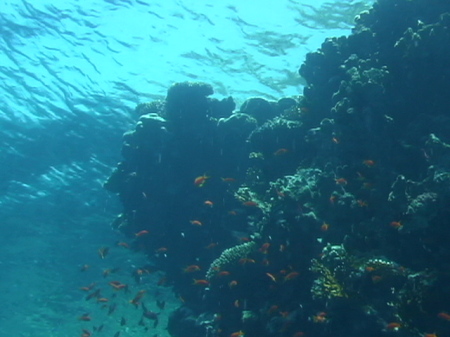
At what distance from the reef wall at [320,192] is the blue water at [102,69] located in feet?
8.34

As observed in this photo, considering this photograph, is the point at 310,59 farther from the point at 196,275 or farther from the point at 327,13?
the point at 196,275

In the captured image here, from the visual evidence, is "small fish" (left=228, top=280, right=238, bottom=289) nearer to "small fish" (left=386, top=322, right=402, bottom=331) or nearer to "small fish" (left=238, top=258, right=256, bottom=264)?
"small fish" (left=238, top=258, right=256, bottom=264)

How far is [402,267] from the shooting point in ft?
27.7

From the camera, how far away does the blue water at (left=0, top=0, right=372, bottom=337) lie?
14.7 metres

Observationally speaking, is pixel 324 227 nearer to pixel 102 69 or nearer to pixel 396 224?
pixel 396 224

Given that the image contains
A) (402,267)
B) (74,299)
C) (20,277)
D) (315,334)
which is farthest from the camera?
(74,299)

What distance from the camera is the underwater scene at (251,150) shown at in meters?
8.91

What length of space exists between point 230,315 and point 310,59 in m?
8.49

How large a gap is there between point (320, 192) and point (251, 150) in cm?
408

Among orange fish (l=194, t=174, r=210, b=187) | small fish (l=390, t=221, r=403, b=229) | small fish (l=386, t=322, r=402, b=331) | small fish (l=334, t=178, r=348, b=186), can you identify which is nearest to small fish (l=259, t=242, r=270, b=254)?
small fish (l=334, t=178, r=348, b=186)

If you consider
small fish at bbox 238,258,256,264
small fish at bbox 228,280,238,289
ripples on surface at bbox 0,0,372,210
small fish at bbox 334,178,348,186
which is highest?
ripples on surface at bbox 0,0,372,210

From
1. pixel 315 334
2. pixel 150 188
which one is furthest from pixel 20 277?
pixel 315 334

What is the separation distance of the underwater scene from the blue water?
0.07 meters

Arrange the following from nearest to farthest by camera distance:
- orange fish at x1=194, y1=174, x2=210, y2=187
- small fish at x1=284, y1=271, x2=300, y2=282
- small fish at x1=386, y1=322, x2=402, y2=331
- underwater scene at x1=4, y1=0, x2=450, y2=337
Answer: small fish at x1=386, y1=322, x2=402, y2=331 → underwater scene at x1=4, y1=0, x2=450, y2=337 → small fish at x1=284, y1=271, x2=300, y2=282 → orange fish at x1=194, y1=174, x2=210, y2=187
